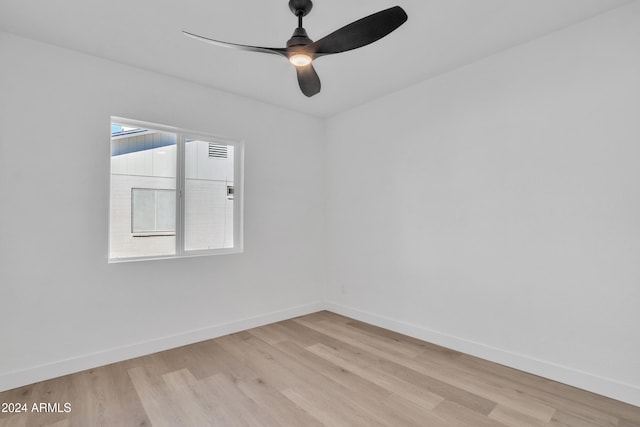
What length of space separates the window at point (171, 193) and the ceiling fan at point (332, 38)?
1605mm

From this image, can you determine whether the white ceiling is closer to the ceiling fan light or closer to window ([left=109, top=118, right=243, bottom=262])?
the ceiling fan light

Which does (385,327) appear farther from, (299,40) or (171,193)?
(299,40)

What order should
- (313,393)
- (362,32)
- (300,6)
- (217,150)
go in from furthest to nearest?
(217,150), (313,393), (300,6), (362,32)

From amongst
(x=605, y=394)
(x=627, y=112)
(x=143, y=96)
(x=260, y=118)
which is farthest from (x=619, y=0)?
(x=143, y=96)

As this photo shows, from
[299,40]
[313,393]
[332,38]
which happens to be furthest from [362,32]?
[313,393]

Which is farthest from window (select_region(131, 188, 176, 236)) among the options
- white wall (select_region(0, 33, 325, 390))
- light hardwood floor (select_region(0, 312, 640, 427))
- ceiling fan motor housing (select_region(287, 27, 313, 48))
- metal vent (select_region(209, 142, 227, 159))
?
ceiling fan motor housing (select_region(287, 27, 313, 48))

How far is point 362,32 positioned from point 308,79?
55cm

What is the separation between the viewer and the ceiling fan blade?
1494 mm

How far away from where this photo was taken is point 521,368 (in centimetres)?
251

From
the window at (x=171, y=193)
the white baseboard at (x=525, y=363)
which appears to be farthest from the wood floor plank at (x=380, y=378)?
the window at (x=171, y=193)

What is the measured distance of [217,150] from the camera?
3.47 metres

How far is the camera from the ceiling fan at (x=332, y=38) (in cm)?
152

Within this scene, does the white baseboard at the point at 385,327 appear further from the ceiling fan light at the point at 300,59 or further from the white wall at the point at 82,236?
the ceiling fan light at the point at 300,59

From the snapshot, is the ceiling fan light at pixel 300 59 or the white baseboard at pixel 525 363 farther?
the white baseboard at pixel 525 363
